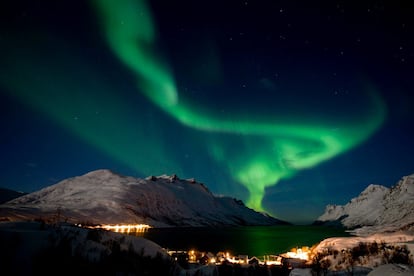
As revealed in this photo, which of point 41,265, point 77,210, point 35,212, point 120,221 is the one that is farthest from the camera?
point 120,221

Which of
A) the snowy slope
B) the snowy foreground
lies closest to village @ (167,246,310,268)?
the snowy foreground

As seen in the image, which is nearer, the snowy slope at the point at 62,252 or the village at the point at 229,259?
the snowy slope at the point at 62,252

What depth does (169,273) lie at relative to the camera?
11.8m

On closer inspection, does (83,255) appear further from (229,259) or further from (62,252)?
(229,259)

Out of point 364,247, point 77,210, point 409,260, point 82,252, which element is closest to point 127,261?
point 82,252

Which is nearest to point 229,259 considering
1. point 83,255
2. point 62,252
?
point 83,255

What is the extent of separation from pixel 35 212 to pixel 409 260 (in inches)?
5541

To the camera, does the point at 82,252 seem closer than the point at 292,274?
Yes

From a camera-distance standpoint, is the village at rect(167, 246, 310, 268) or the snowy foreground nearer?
the snowy foreground

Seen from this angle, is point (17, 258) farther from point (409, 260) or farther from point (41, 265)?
point (409, 260)

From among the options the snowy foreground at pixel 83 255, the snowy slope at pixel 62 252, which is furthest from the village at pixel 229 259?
the snowy slope at pixel 62 252

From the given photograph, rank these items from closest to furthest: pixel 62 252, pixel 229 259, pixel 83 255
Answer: pixel 62 252 → pixel 83 255 → pixel 229 259

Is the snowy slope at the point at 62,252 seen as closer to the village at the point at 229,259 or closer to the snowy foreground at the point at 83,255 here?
the snowy foreground at the point at 83,255

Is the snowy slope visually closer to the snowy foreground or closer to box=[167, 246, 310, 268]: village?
the snowy foreground
